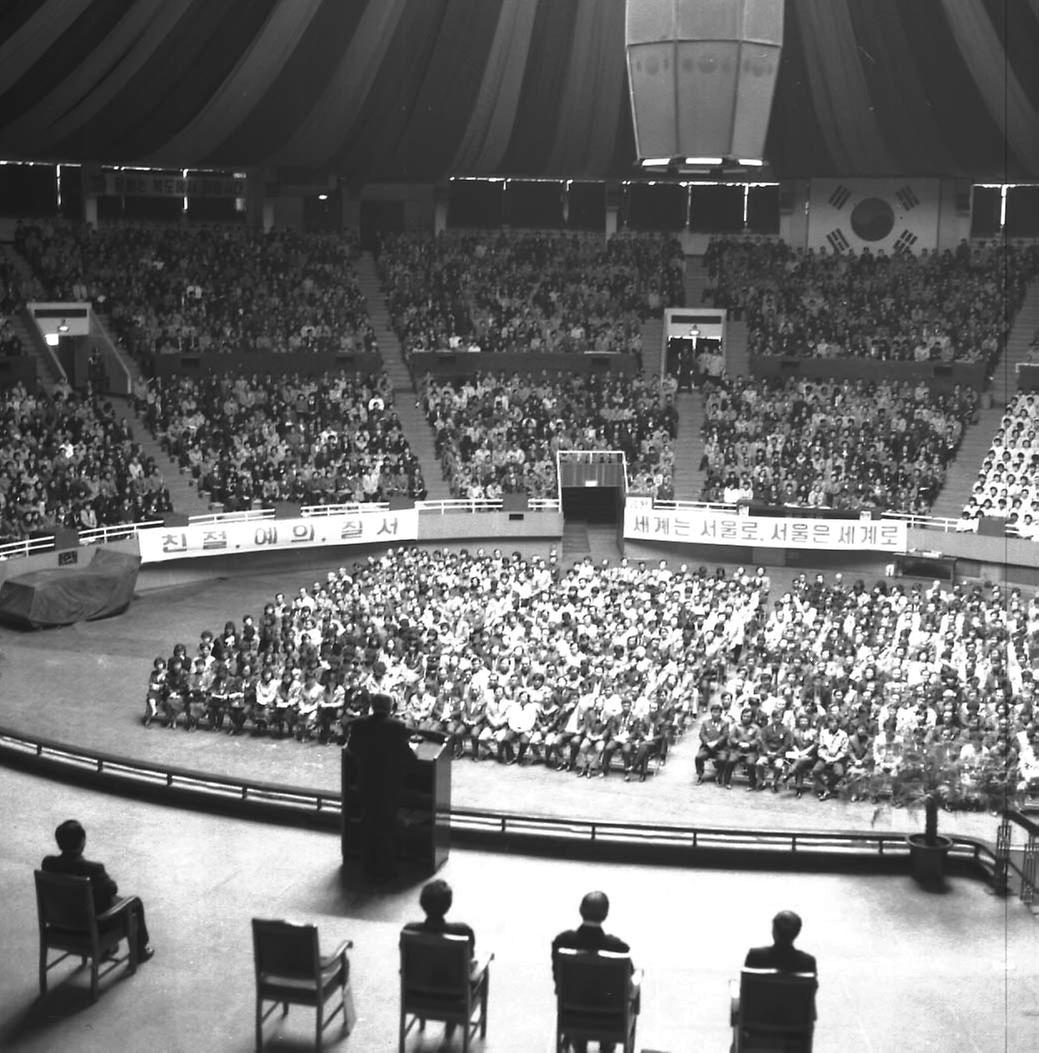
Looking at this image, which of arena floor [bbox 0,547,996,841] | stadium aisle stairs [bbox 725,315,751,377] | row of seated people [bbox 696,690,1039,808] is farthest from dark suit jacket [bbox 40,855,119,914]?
stadium aisle stairs [bbox 725,315,751,377]

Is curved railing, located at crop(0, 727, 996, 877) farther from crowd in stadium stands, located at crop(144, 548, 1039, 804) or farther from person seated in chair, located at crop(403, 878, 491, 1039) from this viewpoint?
person seated in chair, located at crop(403, 878, 491, 1039)

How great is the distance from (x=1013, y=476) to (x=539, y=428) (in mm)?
11002

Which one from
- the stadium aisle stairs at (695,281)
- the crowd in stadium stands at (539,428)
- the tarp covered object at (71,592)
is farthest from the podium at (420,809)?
the stadium aisle stairs at (695,281)

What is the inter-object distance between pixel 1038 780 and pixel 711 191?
3078 centimetres

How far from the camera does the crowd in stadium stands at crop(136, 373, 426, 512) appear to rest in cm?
3366

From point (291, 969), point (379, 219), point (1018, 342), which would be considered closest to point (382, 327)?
point (379, 219)

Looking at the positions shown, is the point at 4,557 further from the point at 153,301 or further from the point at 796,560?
the point at 796,560

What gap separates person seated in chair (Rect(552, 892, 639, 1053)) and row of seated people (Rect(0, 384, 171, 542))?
850 inches

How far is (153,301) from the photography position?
38.3 m

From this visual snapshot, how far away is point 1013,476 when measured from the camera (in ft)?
109

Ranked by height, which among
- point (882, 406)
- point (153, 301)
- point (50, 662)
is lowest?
point (50, 662)

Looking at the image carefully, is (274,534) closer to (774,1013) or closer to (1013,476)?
(1013,476)

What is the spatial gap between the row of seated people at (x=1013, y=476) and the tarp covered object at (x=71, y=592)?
17.4 metres

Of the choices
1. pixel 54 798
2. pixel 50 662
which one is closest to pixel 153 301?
pixel 50 662
